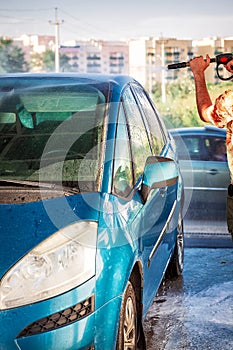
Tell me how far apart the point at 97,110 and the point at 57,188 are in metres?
0.80

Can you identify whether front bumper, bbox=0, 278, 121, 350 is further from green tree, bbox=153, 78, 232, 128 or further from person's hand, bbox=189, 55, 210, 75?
green tree, bbox=153, 78, 232, 128

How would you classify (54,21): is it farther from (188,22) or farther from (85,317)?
(85,317)

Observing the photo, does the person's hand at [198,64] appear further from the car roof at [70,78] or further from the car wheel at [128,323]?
the car wheel at [128,323]

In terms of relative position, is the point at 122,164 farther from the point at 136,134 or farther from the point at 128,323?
the point at 128,323

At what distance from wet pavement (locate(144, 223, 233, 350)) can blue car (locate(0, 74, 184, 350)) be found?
399mm

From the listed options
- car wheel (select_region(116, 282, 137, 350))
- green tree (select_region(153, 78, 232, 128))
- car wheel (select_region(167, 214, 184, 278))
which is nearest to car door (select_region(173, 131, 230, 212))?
car wheel (select_region(167, 214, 184, 278))

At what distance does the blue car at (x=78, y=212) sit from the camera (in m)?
2.88

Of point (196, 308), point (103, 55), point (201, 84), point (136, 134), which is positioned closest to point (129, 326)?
point (136, 134)

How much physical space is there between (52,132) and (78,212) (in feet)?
3.46

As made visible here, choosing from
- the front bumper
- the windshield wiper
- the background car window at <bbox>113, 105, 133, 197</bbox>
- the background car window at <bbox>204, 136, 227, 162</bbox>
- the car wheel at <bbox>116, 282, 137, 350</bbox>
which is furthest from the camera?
the background car window at <bbox>204, 136, 227, 162</bbox>

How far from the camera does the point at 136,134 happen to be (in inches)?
165

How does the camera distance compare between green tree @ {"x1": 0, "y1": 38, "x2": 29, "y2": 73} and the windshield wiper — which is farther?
green tree @ {"x1": 0, "y1": 38, "x2": 29, "y2": 73}

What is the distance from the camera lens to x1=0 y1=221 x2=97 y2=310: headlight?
2.87m

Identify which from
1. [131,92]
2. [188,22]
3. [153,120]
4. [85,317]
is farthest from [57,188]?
[188,22]
